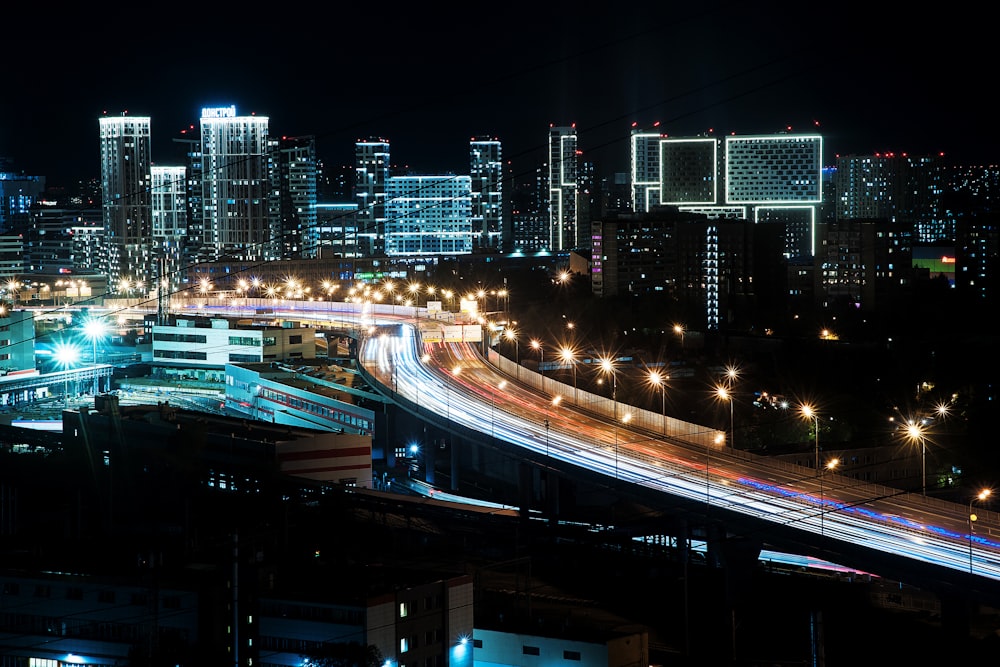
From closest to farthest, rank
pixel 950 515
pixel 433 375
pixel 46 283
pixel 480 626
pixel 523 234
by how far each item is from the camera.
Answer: pixel 480 626 → pixel 950 515 → pixel 433 375 → pixel 46 283 → pixel 523 234

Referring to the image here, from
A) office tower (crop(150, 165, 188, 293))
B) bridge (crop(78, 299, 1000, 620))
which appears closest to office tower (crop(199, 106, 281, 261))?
office tower (crop(150, 165, 188, 293))

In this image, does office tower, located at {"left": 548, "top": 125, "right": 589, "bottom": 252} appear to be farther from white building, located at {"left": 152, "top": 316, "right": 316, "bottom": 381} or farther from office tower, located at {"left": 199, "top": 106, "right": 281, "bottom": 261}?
white building, located at {"left": 152, "top": 316, "right": 316, "bottom": 381}

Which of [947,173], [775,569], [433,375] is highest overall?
[947,173]

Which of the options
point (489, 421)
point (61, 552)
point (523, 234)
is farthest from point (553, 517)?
point (523, 234)

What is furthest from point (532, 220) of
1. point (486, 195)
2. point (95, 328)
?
point (95, 328)

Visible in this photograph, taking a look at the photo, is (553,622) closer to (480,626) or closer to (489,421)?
(480,626)

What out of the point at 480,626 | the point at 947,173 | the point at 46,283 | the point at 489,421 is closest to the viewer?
the point at 480,626

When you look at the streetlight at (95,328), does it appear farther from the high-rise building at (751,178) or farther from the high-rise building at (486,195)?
the high-rise building at (751,178)
